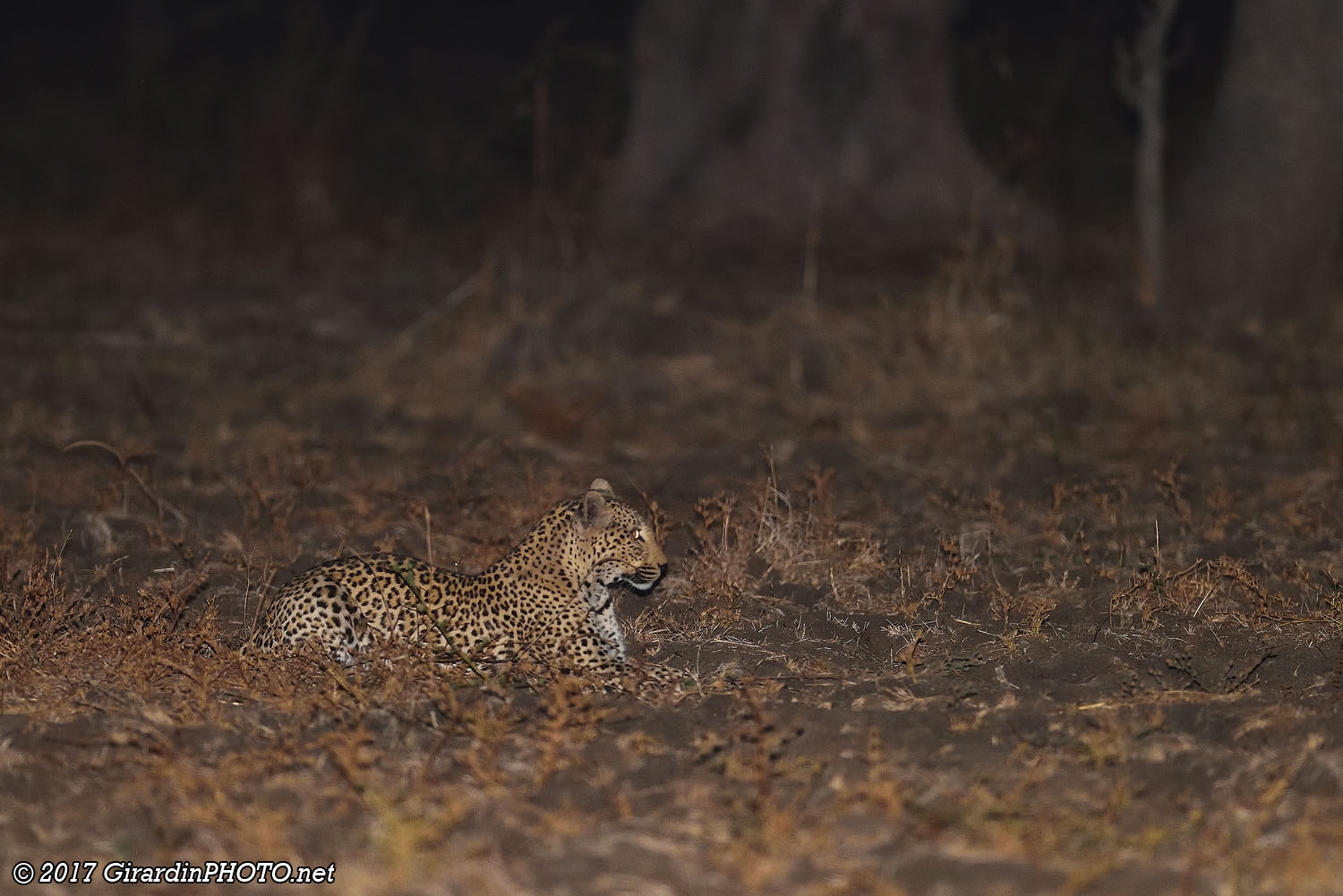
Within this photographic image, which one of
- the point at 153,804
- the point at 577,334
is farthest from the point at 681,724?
the point at 577,334

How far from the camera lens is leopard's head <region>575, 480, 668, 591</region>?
636 centimetres

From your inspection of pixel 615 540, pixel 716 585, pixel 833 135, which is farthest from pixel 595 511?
pixel 833 135

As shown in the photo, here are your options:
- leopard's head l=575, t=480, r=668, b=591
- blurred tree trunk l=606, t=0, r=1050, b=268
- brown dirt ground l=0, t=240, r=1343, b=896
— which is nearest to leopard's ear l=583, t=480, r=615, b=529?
leopard's head l=575, t=480, r=668, b=591

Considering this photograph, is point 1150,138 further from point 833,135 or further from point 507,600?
point 507,600

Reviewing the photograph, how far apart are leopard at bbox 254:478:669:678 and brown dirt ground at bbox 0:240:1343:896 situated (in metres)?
0.22

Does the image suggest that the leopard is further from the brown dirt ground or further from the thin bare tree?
the thin bare tree

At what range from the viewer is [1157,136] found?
38.9ft

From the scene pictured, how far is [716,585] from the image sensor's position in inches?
279

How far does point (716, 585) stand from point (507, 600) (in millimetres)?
1074

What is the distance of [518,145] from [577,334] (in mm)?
6220

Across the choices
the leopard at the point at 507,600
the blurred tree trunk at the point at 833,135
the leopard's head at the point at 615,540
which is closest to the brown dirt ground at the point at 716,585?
the leopard at the point at 507,600

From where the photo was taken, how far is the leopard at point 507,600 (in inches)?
239

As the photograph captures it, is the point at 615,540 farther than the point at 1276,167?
No

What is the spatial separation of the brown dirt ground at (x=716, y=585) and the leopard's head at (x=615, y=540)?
15.1 inches
